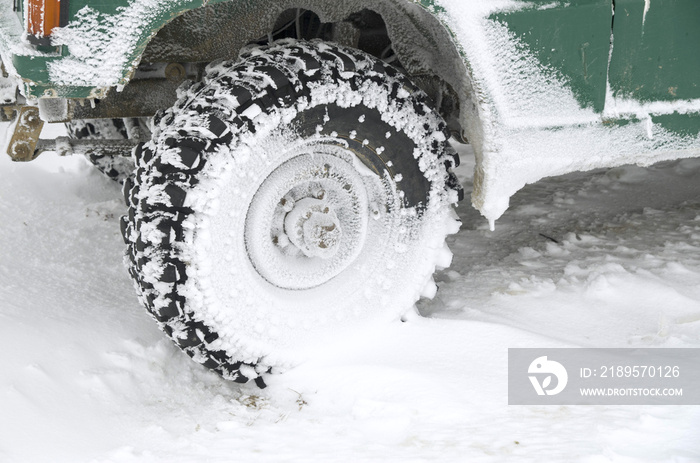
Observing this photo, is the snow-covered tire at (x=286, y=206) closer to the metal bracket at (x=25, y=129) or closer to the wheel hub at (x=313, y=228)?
the wheel hub at (x=313, y=228)

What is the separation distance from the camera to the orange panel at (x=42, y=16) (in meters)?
1.72

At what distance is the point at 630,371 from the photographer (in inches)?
89.0

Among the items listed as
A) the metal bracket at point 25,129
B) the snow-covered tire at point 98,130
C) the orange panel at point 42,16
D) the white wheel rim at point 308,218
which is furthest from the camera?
the snow-covered tire at point 98,130

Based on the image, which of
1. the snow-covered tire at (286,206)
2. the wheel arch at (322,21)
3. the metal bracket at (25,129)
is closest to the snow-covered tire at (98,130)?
the metal bracket at (25,129)

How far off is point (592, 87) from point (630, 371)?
37.1 inches

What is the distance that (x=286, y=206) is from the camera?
7.74ft

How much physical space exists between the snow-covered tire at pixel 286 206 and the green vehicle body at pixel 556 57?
14 centimetres

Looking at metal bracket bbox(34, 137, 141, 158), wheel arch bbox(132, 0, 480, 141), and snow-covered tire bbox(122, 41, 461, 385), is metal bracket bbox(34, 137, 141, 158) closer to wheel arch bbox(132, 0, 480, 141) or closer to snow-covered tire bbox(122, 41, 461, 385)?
wheel arch bbox(132, 0, 480, 141)

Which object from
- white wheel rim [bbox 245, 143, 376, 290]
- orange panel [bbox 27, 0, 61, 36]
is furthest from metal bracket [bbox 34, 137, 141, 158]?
orange panel [bbox 27, 0, 61, 36]

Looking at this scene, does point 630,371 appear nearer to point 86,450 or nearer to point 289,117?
point 289,117

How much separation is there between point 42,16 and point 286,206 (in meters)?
0.95

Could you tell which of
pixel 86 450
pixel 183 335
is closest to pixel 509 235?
pixel 183 335

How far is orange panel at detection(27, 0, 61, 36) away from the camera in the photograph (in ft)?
5.64

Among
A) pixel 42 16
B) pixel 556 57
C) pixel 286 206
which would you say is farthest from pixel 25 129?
pixel 556 57
